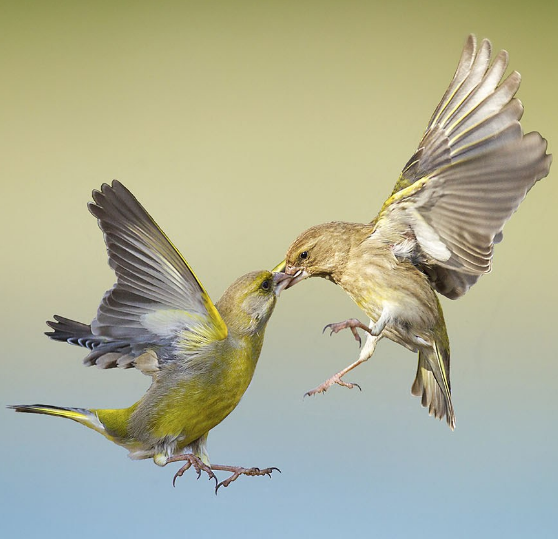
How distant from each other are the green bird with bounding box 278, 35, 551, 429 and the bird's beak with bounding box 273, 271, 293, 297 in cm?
2

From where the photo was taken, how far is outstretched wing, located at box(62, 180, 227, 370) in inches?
47.6

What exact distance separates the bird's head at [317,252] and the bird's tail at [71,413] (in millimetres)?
422

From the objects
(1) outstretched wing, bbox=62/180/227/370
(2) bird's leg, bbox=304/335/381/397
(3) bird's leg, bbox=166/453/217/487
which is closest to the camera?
(1) outstretched wing, bbox=62/180/227/370

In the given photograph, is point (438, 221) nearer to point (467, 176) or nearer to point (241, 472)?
point (467, 176)

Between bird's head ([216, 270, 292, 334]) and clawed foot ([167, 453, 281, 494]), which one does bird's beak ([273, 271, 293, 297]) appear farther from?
clawed foot ([167, 453, 281, 494])

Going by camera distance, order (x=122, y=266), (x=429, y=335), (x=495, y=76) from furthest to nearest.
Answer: (x=429, y=335) < (x=495, y=76) < (x=122, y=266)

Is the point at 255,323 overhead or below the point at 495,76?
below

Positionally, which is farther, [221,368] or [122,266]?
[221,368]

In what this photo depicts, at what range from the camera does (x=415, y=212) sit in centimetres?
140

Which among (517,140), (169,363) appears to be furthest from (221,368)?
(517,140)

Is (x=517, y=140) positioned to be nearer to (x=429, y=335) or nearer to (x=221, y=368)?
(x=429, y=335)

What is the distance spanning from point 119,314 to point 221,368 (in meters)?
0.21

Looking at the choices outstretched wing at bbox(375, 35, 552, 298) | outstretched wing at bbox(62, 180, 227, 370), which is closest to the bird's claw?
outstretched wing at bbox(62, 180, 227, 370)

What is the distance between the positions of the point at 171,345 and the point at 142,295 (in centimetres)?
13
